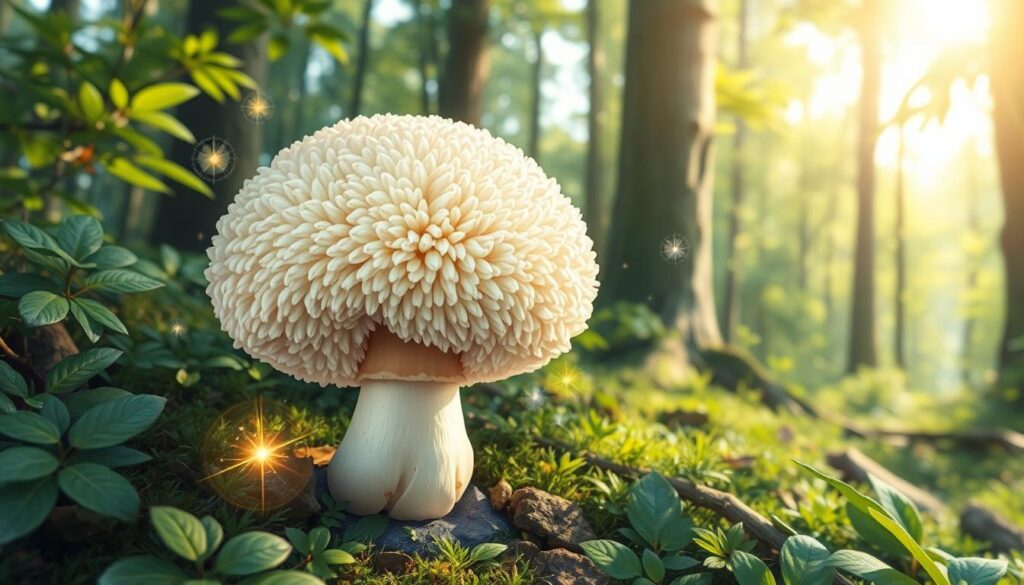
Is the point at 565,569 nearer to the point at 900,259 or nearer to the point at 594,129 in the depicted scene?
the point at 594,129

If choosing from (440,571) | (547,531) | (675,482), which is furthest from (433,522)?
(675,482)

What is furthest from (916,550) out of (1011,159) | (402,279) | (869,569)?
(1011,159)

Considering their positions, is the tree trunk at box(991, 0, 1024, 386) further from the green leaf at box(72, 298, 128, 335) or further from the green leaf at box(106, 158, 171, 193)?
the green leaf at box(72, 298, 128, 335)

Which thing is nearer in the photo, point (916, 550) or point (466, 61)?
point (916, 550)

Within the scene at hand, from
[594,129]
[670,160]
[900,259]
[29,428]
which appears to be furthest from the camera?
[900,259]

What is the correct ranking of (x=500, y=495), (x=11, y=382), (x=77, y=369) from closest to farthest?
(x=11, y=382), (x=77, y=369), (x=500, y=495)

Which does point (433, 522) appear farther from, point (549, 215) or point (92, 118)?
point (92, 118)

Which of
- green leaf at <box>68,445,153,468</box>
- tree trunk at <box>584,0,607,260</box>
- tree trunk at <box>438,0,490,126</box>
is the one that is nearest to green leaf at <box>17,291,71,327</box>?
green leaf at <box>68,445,153,468</box>

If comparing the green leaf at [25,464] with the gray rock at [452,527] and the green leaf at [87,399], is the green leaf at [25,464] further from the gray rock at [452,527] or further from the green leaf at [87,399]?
the gray rock at [452,527]
